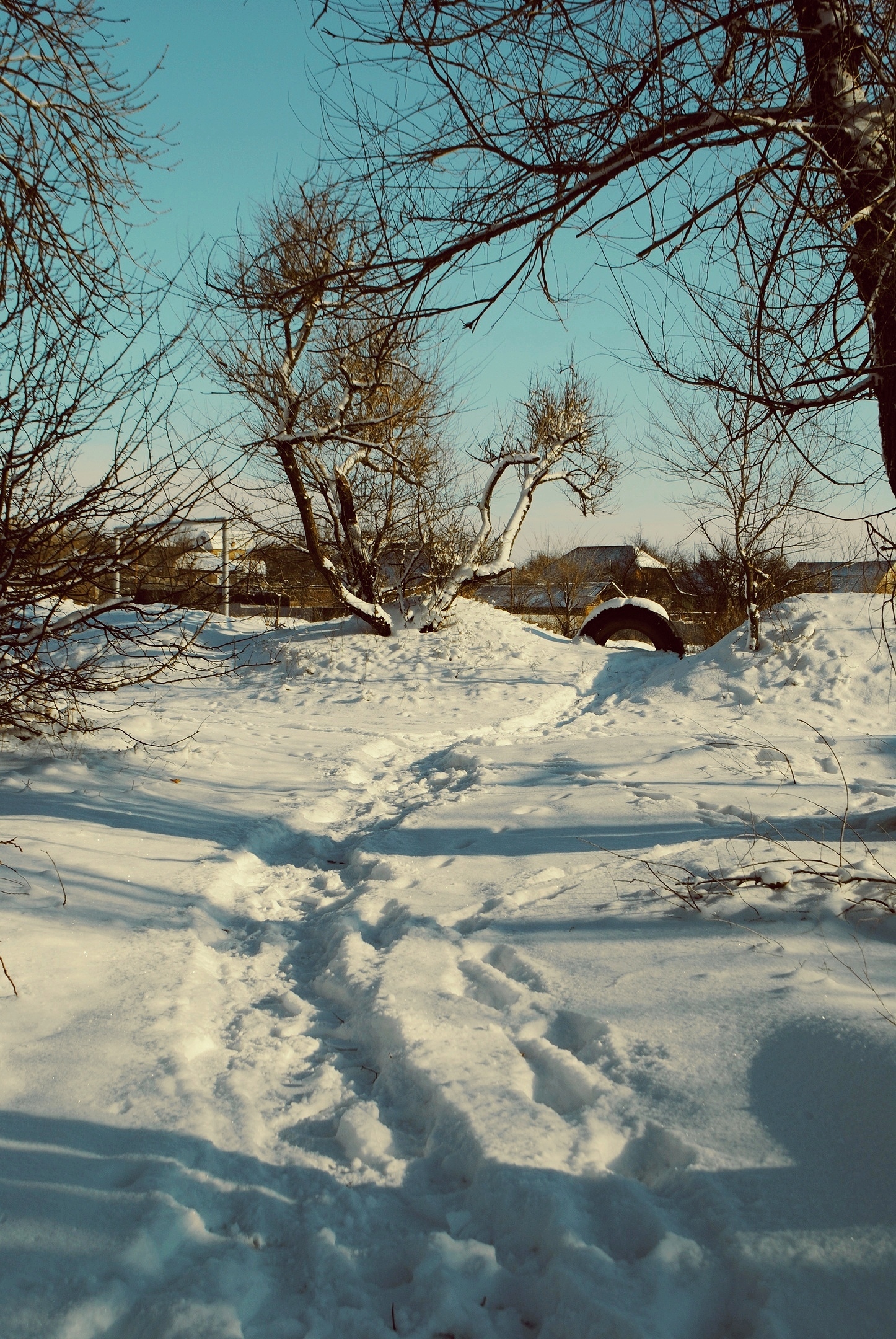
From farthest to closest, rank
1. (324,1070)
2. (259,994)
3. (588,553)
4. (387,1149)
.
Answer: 1. (588,553)
2. (259,994)
3. (324,1070)
4. (387,1149)

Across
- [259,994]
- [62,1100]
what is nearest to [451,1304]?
[62,1100]

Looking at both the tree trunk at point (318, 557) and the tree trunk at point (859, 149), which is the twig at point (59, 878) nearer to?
the tree trunk at point (859, 149)

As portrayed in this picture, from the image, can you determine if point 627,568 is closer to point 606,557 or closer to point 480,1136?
point 606,557

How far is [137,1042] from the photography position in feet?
8.94

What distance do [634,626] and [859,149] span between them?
1438 centimetres

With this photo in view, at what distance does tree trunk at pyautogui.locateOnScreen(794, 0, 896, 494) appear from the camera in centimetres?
293

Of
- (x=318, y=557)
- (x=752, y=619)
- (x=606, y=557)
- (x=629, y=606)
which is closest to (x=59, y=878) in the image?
(x=318, y=557)

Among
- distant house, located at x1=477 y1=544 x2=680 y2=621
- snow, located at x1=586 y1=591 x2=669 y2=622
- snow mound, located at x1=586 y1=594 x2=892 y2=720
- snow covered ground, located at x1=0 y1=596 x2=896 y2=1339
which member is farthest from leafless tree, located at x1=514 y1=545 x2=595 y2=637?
snow covered ground, located at x1=0 y1=596 x2=896 y2=1339

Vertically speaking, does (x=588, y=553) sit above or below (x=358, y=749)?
above

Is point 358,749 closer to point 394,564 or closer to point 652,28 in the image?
point 652,28

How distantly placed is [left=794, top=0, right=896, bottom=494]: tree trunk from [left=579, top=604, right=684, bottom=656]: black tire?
44.1 ft

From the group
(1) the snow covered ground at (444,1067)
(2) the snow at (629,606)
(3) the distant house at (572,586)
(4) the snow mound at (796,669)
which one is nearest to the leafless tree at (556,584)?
(3) the distant house at (572,586)

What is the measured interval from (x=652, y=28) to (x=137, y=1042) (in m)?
3.98

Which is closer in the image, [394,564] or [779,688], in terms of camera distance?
[779,688]
